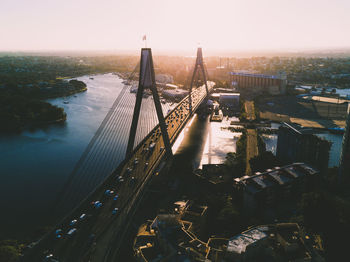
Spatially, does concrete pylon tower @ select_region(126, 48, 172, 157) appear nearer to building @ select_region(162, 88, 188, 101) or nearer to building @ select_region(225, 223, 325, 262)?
building @ select_region(225, 223, 325, 262)

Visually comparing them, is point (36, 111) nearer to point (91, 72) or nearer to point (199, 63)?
point (199, 63)

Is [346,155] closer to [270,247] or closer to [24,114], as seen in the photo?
[270,247]

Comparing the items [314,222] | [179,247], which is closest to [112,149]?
[179,247]

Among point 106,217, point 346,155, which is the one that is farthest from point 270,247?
point 346,155

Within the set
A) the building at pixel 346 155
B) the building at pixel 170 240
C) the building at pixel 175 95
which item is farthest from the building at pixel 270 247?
the building at pixel 175 95

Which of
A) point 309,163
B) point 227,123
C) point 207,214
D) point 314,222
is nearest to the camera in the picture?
A: point 314,222

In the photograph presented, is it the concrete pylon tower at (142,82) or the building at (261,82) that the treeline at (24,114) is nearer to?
the concrete pylon tower at (142,82)

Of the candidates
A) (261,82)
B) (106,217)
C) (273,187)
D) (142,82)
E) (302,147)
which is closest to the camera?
(106,217)
